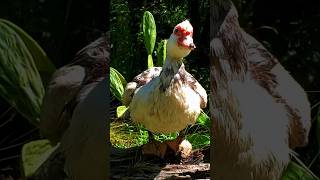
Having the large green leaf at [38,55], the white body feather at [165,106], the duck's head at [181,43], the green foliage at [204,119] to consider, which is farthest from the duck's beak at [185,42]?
the large green leaf at [38,55]

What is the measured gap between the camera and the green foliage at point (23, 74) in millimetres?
2094

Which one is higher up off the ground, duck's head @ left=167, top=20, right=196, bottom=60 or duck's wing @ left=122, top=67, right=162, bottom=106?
duck's head @ left=167, top=20, right=196, bottom=60

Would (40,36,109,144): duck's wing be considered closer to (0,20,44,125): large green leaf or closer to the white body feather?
(0,20,44,125): large green leaf

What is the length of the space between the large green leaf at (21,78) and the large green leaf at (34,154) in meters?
0.11

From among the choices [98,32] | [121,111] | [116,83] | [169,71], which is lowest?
[121,111]

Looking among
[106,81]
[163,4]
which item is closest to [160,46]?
[163,4]

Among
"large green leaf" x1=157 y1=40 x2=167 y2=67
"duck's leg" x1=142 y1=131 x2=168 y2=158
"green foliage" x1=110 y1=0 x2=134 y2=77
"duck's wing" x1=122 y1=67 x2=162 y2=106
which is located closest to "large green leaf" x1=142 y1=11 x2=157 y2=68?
"large green leaf" x1=157 y1=40 x2=167 y2=67

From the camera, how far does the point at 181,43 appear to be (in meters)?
3.25

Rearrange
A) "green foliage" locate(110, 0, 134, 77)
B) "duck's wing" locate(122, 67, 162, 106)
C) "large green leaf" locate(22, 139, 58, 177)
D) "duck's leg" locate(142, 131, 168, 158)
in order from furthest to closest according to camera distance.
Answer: "green foliage" locate(110, 0, 134, 77)
"duck's leg" locate(142, 131, 168, 158)
"duck's wing" locate(122, 67, 162, 106)
"large green leaf" locate(22, 139, 58, 177)

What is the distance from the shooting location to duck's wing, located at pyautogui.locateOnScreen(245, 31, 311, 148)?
2.05m

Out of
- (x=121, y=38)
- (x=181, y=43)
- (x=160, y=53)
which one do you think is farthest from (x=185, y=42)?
(x=121, y=38)

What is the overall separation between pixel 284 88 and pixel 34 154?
1.06m

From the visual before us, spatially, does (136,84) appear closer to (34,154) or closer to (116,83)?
(116,83)

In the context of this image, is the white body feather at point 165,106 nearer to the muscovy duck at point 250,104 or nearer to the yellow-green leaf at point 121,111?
the yellow-green leaf at point 121,111
